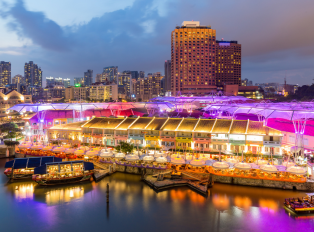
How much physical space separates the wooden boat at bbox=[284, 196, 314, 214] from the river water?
0.63m

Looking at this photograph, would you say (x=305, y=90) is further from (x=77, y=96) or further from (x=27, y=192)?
(x=77, y=96)

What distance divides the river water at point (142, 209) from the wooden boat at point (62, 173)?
0.90m

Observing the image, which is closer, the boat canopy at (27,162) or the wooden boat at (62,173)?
the wooden boat at (62,173)

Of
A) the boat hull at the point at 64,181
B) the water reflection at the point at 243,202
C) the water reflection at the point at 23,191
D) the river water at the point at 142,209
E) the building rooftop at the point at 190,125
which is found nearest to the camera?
the river water at the point at 142,209

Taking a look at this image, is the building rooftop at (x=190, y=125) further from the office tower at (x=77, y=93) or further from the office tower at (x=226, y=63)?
the office tower at (x=226, y=63)

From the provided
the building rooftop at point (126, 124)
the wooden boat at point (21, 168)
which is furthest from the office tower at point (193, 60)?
the wooden boat at point (21, 168)

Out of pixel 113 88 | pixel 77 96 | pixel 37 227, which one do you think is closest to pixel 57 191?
pixel 37 227

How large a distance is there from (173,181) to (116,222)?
913 cm

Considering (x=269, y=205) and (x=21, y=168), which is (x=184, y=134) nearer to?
(x=269, y=205)

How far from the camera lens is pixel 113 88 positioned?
498 feet

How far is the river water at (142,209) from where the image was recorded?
21.2 metres

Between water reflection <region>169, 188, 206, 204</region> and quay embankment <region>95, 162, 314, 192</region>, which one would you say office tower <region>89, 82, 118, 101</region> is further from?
water reflection <region>169, 188, 206, 204</region>

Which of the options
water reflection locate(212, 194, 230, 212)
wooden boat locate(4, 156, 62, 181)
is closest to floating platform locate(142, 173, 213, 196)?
water reflection locate(212, 194, 230, 212)

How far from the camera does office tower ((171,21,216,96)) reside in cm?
13925
